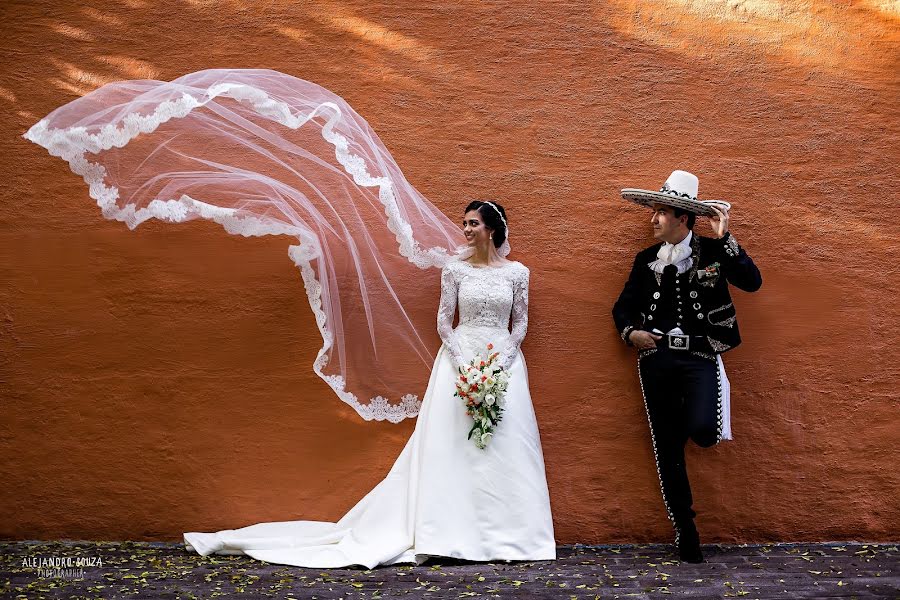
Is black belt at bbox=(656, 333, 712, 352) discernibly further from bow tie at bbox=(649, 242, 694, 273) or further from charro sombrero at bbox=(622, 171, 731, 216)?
charro sombrero at bbox=(622, 171, 731, 216)

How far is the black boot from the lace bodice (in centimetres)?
125

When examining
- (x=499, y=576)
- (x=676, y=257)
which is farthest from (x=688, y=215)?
(x=499, y=576)

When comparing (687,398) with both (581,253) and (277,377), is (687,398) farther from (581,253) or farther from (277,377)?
(277,377)

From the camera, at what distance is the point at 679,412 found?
16.0 ft

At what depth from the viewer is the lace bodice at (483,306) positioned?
489cm

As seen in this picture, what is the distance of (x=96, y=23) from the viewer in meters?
5.25

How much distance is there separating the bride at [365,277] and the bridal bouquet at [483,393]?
7cm

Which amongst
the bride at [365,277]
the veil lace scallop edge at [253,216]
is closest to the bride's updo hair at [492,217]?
the bride at [365,277]

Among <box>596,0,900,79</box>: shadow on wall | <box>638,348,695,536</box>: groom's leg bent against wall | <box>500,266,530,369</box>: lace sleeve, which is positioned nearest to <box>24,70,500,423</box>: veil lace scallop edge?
<box>500,266,530,369</box>: lace sleeve

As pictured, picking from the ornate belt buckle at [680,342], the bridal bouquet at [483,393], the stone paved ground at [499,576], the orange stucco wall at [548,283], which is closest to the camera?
the stone paved ground at [499,576]

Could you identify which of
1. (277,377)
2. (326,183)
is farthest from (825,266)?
(277,377)

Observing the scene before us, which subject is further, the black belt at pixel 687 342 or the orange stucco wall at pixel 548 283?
the orange stucco wall at pixel 548 283

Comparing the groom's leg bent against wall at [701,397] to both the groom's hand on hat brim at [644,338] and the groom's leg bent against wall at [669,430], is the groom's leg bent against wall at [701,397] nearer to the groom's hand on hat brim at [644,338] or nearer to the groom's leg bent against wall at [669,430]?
the groom's leg bent against wall at [669,430]

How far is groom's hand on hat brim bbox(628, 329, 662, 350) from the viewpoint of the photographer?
4832mm
